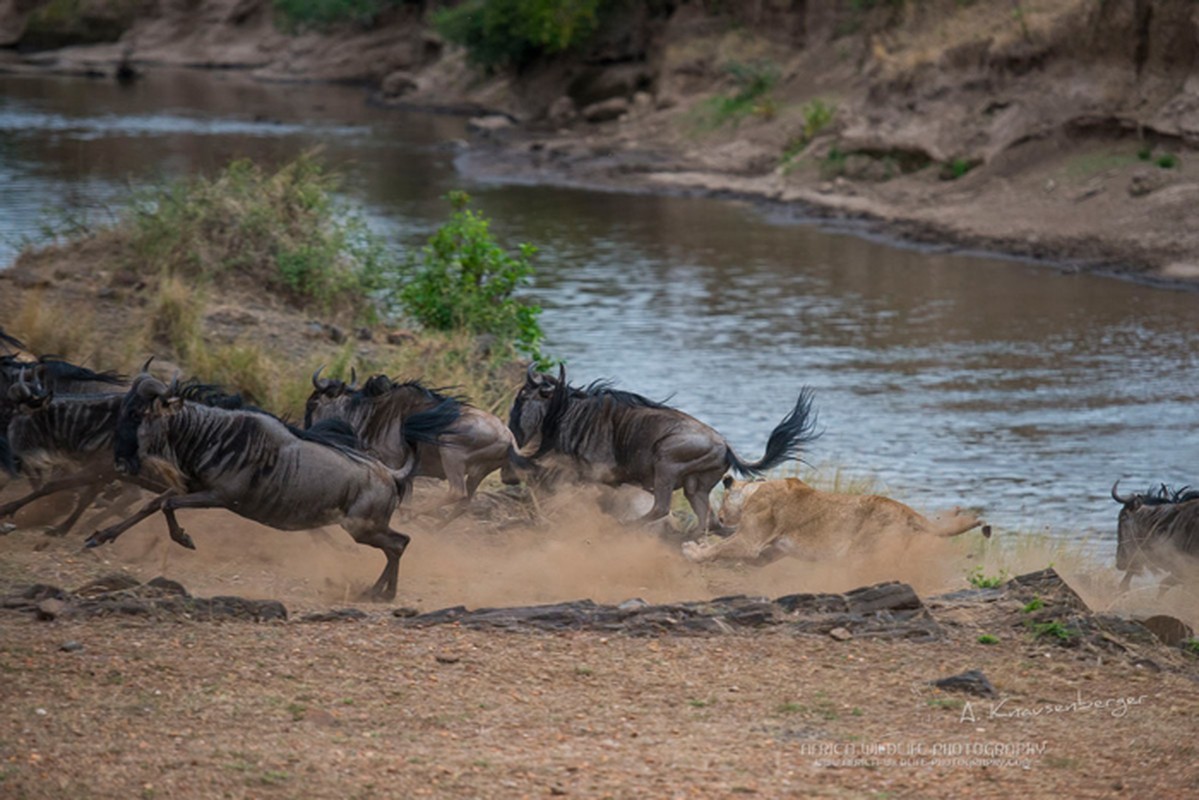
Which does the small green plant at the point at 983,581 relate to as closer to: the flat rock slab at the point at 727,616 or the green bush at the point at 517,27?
the flat rock slab at the point at 727,616

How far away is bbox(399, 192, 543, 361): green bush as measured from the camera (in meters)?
14.7

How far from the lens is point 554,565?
26.9 ft

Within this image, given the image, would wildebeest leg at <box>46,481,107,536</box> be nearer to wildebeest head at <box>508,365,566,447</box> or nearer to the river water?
wildebeest head at <box>508,365,566,447</box>

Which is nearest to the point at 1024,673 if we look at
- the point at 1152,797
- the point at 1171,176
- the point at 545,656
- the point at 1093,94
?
the point at 1152,797

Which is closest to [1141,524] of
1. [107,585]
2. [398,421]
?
[398,421]

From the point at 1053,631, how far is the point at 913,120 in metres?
26.2

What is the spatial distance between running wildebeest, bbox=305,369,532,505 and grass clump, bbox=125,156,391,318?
650 centimetres

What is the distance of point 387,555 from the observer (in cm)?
741

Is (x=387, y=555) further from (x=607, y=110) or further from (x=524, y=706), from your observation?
(x=607, y=110)

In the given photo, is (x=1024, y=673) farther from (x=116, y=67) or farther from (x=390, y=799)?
(x=116, y=67)

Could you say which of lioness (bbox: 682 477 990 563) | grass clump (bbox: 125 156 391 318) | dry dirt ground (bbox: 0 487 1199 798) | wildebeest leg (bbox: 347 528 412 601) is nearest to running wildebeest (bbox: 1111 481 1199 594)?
lioness (bbox: 682 477 990 563)

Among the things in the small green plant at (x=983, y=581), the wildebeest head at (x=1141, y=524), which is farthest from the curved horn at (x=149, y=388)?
the wildebeest head at (x=1141, y=524)

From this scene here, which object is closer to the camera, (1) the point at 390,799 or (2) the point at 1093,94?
(1) the point at 390,799

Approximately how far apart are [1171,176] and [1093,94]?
3.32 meters
